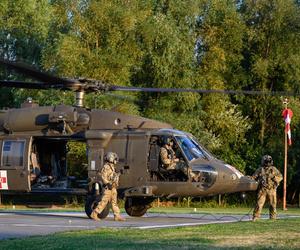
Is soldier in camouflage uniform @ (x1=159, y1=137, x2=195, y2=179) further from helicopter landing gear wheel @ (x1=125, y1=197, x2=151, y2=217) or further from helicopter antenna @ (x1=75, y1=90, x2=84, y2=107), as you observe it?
helicopter antenna @ (x1=75, y1=90, x2=84, y2=107)

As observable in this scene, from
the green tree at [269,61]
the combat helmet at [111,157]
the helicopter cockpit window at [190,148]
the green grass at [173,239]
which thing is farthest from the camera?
the green tree at [269,61]

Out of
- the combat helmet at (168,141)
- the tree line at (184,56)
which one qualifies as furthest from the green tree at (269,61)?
the combat helmet at (168,141)

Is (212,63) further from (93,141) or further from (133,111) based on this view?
(93,141)

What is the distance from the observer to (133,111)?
44.1 meters

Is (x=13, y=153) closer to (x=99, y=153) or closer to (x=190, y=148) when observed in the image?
(x=99, y=153)

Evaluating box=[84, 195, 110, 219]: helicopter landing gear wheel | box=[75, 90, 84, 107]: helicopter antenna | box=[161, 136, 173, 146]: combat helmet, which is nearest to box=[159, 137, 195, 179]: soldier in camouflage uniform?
box=[161, 136, 173, 146]: combat helmet

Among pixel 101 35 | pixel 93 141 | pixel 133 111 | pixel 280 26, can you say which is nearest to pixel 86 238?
pixel 93 141

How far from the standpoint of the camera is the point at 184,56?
154 ft

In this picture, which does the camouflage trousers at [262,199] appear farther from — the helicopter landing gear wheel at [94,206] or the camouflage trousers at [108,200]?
the helicopter landing gear wheel at [94,206]

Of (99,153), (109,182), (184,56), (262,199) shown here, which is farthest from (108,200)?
(184,56)

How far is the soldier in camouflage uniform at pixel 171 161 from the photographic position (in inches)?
757

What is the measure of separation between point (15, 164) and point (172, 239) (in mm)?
8466

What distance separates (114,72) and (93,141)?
26022mm

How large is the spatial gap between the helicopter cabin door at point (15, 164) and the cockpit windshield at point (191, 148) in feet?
13.9
